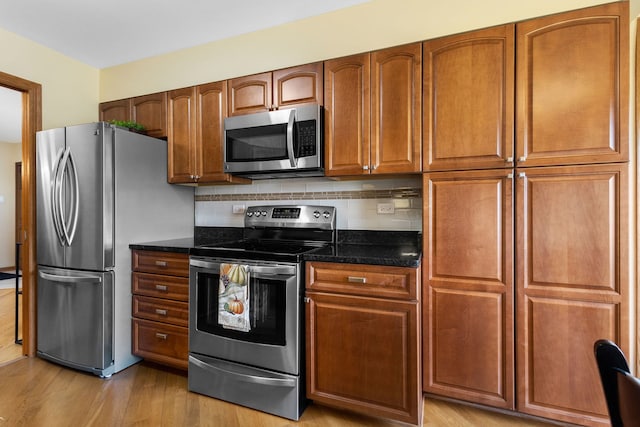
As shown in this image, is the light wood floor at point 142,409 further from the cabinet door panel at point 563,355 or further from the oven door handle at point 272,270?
the oven door handle at point 272,270

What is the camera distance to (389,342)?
1729 mm

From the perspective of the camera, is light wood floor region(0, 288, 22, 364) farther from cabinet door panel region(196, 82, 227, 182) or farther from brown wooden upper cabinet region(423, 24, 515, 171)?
brown wooden upper cabinet region(423, 24, 515, 171)

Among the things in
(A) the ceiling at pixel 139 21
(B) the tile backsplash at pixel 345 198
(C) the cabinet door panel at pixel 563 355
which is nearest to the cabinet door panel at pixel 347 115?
(B) the tile backsplash at pixel 345 198

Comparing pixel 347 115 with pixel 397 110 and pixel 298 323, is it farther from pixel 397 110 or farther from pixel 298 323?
pixel 298 323

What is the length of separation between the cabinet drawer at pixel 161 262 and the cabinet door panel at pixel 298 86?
1252 mm

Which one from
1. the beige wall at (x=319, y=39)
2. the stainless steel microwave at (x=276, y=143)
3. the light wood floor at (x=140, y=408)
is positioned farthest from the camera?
the stainless steel microwave at (x=276, y=143)

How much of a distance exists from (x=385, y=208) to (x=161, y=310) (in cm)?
172

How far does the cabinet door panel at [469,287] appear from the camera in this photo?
172cm

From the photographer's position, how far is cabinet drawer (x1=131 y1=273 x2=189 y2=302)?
2.29 m

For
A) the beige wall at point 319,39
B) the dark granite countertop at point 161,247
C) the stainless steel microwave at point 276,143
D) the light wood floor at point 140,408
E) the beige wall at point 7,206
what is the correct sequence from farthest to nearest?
the beige wall at point 7,206 < the dark granite countertop at point 161,247 < the stainless steel microwave at point 276,143 < the beige wall at point 319,39 < the light wood floor at point 140,408

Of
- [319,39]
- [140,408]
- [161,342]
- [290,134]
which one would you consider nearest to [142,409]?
[140,408]

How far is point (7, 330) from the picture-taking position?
318 cm

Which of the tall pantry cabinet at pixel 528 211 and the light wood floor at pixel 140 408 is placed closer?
the tall pantry cabinet at pixel 528 211

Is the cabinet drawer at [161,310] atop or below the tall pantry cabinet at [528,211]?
below
